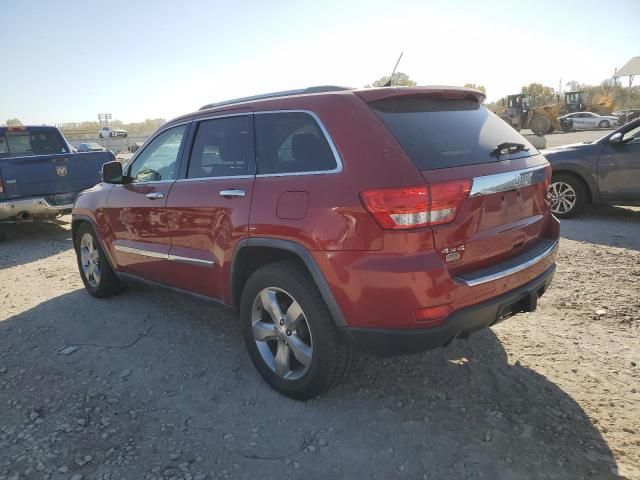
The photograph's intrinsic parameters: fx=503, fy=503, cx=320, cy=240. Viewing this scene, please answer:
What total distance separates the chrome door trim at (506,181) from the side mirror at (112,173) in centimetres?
314

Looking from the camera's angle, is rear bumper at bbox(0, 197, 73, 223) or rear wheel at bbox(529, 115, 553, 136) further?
rear wheel at bbox(529, 115, 553, 136)

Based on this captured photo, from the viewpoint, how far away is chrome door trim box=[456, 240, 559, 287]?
2.57m

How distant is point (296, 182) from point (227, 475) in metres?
1.58

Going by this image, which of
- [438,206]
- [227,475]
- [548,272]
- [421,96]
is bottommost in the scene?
[227,475]

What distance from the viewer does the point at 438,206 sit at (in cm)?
250

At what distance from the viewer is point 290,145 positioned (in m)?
3.06

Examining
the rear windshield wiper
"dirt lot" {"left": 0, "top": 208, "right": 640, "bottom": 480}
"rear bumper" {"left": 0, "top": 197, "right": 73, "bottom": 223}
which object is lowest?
"dirt lot" {"left": 0, "top": 208, "right": 640, "bottom": 480}

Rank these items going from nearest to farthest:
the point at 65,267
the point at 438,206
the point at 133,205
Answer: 1. the point at 438,206
2. the point at 133,205
3. the point at 65,267

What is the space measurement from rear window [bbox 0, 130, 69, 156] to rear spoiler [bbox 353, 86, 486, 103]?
9.36 meters

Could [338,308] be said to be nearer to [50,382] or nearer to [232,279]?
[232,279]

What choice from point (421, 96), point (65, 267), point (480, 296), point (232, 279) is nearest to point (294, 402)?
point (232, 279)

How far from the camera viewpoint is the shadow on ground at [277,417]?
252cm

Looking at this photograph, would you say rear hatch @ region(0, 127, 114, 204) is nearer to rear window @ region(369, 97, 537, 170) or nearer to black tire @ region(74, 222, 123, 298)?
black tire @ region(74, 222, 123, 298)

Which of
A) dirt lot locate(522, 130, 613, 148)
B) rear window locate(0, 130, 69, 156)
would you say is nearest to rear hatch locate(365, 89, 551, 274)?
rear window locate(0, 130, 69, 156)
